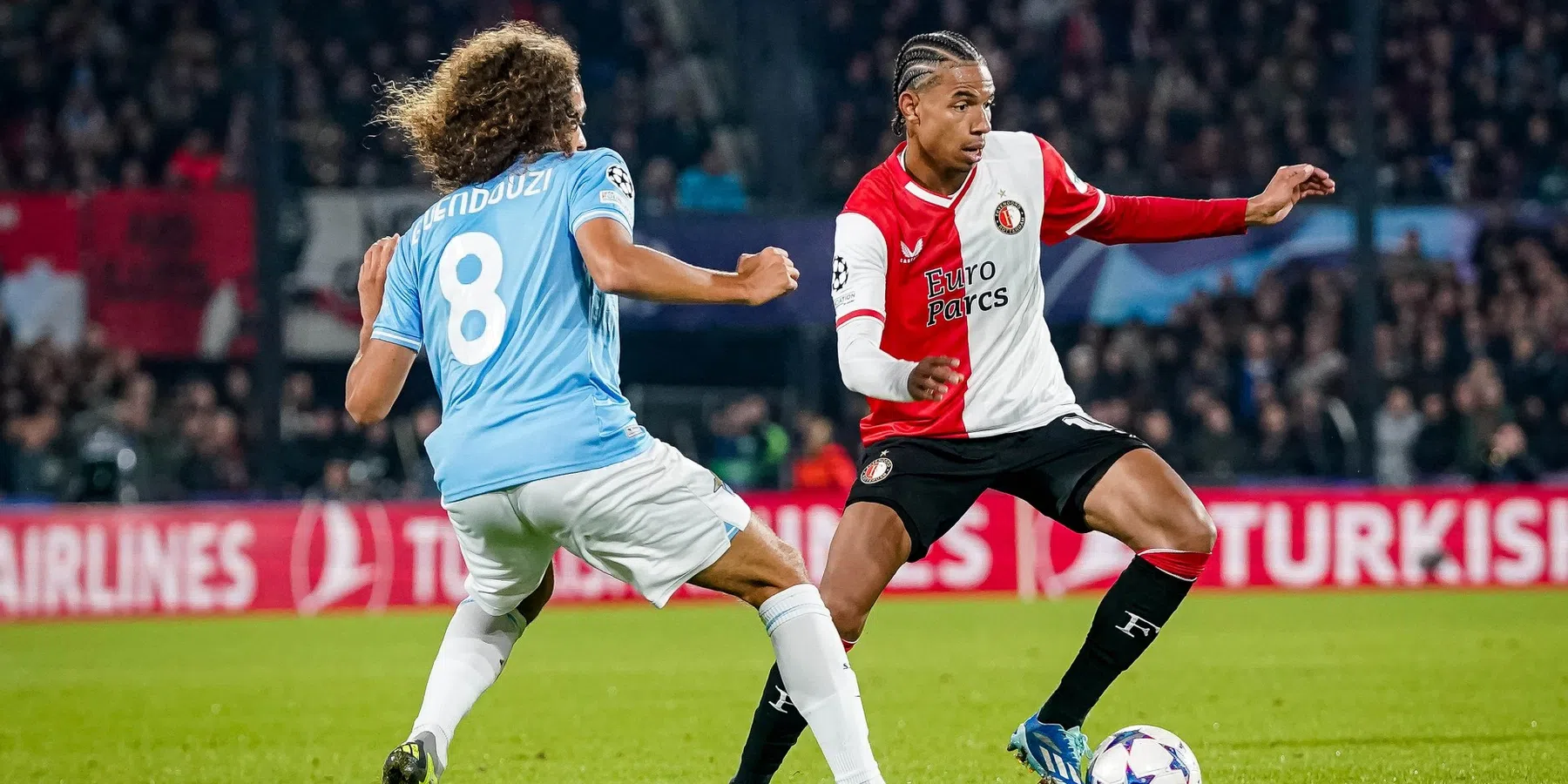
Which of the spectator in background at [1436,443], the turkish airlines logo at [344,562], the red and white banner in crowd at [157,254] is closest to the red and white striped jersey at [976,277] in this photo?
the turkish airlines logo at [344,562]

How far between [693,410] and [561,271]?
1659 cm

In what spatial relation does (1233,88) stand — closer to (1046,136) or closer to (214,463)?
A: (1046,136)

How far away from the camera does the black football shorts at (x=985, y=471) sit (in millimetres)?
5508

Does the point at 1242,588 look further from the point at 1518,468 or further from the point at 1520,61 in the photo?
the point at 1520,61

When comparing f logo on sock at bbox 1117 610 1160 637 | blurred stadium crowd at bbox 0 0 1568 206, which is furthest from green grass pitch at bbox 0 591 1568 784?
blurred stadium crowd at bbox 0 0 1568 206

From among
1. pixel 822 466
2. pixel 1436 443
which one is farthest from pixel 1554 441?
pixel 822 466

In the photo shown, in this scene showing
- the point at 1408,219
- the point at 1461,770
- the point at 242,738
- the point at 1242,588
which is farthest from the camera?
the point at 1408,219

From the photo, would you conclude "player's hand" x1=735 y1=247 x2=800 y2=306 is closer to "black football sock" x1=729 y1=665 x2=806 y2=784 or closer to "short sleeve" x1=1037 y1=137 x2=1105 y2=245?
"black football sock" x1=729 y1=665 x2=806 y2=784

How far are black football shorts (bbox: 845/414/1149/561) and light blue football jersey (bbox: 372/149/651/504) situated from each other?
47.9 inches

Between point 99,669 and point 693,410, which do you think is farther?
point 693,410

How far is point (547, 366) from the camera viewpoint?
443 cm

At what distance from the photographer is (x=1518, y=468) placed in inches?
628

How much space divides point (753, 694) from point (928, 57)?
4.21 meters

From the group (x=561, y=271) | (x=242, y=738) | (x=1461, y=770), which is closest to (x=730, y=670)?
(x=242, y=738)
